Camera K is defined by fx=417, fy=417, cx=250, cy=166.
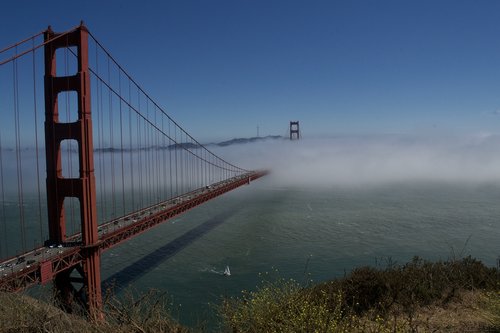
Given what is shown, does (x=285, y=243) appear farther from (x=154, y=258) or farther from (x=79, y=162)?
(x=79, y=162)

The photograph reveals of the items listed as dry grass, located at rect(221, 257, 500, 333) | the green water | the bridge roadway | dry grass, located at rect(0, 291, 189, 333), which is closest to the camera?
dry grass, located at rect(0, 291, 189, 333)

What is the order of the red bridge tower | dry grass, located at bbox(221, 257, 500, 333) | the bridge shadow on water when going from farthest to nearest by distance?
the bridge shadow on water < the red bridge tower < dry grass, located at bbox(221, 257, 500, 333)

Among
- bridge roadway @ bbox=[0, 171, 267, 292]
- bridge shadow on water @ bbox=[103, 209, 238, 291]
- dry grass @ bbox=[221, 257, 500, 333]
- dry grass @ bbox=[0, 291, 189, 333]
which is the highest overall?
dry grass @ bbox=[0, 291, 189, 333]

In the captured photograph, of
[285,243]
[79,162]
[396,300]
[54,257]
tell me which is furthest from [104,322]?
[285,243]

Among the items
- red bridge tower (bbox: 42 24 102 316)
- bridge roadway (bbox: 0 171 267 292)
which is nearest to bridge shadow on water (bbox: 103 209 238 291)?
red bridge tower (bbox: 42 24 102 316)

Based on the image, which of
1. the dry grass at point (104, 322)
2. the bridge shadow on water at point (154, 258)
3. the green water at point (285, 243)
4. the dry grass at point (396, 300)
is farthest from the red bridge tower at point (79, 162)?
the dry grass at point (104, 322)

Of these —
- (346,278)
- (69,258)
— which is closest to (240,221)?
(69,258)

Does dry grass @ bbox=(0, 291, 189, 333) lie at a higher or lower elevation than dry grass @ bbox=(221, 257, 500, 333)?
higher

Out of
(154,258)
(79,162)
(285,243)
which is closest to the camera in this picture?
(79,162)

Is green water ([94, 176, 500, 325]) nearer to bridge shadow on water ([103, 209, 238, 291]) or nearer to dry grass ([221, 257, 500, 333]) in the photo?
bridge shadow on water ([103, 209, 238, 291])
